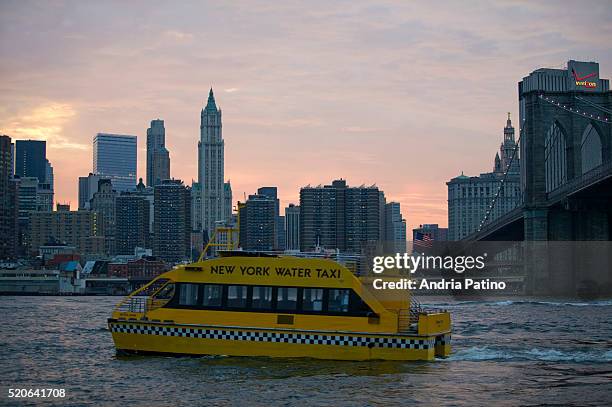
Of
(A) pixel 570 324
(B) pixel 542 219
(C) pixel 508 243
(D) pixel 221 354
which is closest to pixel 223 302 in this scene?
(D) pixel 221 354

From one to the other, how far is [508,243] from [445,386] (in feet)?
317

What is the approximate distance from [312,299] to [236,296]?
7.10 feet

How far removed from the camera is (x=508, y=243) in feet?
381

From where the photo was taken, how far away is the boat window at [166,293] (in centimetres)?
2603

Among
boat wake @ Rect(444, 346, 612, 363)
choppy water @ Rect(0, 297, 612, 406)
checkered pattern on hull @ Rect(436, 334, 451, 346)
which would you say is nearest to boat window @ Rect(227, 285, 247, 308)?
choppy water @ Rect(0, 297, 612, 406)

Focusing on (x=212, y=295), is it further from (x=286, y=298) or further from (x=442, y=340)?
(x=442, y=340)

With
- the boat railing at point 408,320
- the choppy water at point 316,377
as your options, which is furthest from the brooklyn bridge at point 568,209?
the boat railing at point 408,320

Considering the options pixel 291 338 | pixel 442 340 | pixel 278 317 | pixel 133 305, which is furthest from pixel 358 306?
pixel 133 305

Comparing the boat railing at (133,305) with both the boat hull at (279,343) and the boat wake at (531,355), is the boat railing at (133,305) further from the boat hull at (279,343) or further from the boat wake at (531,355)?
the boat wake at (531,355)

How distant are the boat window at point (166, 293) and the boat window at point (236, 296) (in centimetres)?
174

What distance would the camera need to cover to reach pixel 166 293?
26375 mm

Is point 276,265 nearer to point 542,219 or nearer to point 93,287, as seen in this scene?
point 542,219

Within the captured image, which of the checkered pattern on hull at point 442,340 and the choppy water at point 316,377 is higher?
the checkered pattern on hull at point 442,340

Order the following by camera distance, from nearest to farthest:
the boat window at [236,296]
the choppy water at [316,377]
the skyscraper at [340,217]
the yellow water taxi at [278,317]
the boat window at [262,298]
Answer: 1. the choppy water at [316,377]
2. the yellow water taxi at [278,317]
3. the boat window at [262,298]
4. the boat window at [236,296]
5. the skyscraper at [340,217]
